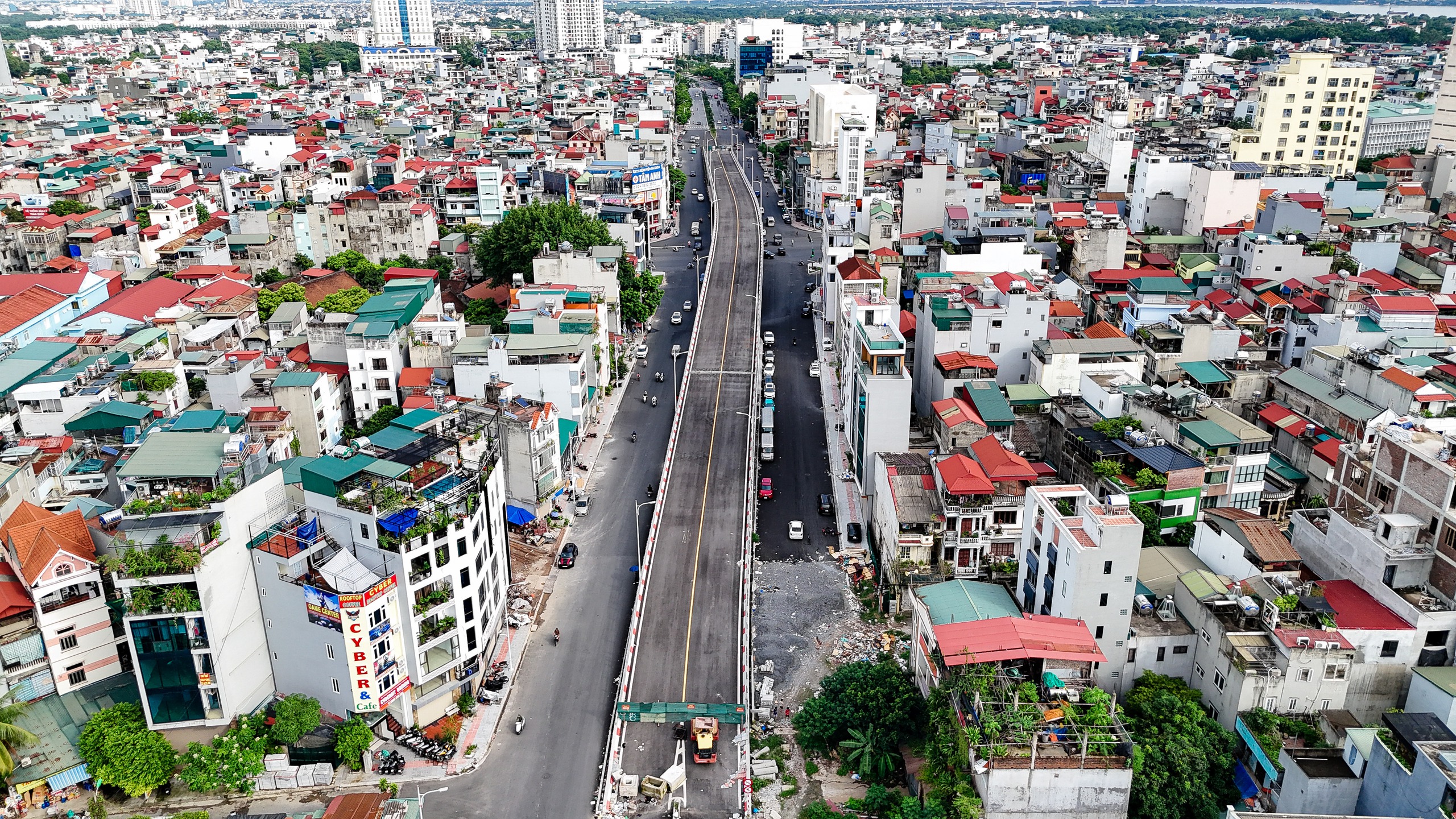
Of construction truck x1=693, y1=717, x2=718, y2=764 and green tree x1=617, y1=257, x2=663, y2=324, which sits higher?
green tree x1=617, y1=257, x2=663, y2=324

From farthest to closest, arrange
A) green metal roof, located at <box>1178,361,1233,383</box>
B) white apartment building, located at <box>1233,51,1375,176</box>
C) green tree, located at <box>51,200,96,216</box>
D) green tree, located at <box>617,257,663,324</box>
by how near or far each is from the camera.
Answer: white apartment building, located at <box>1233,51,1375,176</box>, green tree, located at <box>51,200,96,216</box>, green tree, located at <box>617,257,663,324</box>, green metal roof, located at <box>1178,361,1233,383</box>

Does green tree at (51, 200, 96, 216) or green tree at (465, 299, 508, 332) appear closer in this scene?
green tree at (465, 299, 508, 332)

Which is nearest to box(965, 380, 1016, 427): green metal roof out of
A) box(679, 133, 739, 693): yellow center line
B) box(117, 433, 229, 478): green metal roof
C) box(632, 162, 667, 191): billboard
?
box(679, 133, 739, 693): yellow center line

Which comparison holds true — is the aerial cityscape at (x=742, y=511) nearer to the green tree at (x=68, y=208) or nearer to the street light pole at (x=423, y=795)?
the street light pole at (x=423, y=795)

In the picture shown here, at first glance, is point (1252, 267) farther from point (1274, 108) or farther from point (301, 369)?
point (301, 369)

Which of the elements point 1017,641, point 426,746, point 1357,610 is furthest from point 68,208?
point 1357,610

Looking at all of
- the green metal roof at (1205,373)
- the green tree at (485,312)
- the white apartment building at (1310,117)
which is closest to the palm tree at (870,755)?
the green metal roof at (1205,373)

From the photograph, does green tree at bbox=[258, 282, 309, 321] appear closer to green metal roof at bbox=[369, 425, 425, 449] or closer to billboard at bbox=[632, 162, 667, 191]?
green metal roof at bbox=[369, 425, 425, 449]
